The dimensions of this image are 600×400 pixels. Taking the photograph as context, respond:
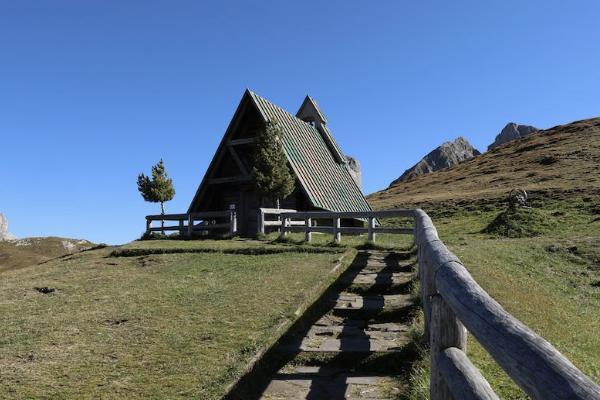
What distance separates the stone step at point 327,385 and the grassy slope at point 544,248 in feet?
1.58

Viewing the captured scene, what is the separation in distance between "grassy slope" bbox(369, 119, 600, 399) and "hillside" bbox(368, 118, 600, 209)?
0.52ft

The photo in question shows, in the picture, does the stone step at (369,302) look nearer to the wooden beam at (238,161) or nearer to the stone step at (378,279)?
the stone step at (378,279)

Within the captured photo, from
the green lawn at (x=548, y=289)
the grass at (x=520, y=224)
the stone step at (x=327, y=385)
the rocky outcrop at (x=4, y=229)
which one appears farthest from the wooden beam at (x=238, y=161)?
the rocky outcrop at (x=4, y=229)

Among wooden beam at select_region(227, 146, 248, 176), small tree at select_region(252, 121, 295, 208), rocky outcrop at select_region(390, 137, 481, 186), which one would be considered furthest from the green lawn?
rocky outcrop at select_region(390, 137, 481, 186)

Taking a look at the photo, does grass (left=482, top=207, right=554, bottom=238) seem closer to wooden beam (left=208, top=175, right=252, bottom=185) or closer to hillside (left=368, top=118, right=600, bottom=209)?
wooden beam (left=208, top=175, right=252, bottom=185)

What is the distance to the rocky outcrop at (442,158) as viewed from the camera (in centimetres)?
13088

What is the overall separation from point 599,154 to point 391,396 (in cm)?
6429

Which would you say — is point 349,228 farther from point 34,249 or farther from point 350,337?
point 34,249

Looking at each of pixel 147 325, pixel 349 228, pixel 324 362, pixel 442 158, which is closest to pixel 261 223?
Answer: pixel 349 228

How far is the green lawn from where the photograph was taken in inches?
246

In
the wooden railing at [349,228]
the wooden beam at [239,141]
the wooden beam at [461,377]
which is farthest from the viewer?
the wooden beam at [239,141]

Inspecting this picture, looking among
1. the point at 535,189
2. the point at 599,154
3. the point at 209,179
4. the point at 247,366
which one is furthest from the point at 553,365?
the point at 599,154

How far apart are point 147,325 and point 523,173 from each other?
58.4 m

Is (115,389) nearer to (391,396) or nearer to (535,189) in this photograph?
(391,396)
